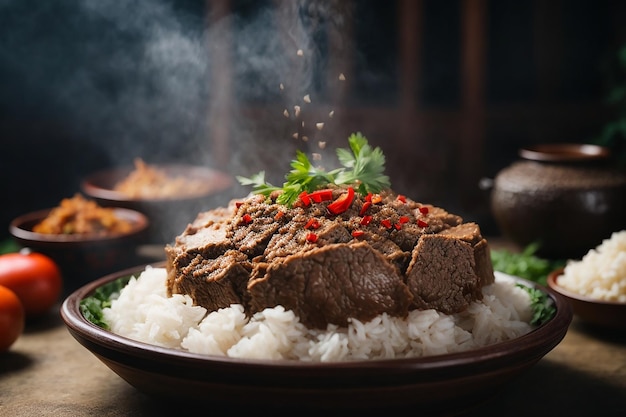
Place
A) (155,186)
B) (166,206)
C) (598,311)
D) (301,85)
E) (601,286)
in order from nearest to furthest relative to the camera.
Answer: (598,311) → (601,286) → (166,206) → (155,186) → (301,85)

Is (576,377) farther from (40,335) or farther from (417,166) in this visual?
(417,166)

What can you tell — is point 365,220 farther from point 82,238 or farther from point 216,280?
point 82,238

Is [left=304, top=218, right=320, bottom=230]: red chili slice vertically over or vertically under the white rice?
over

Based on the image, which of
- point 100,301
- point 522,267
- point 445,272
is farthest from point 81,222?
point 445,272

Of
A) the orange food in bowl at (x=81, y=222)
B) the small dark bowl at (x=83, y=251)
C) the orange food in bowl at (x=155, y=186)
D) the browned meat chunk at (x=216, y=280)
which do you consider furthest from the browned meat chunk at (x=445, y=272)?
the orange food in bowl at (x=155, y=186)

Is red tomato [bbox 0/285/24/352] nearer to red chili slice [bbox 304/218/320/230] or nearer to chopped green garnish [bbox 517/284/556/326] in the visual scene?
red chili slice [bbox 304/218/320/230]

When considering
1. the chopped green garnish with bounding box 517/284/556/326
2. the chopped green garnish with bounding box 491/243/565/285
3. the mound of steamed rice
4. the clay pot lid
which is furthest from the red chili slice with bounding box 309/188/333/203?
the clay pot lid

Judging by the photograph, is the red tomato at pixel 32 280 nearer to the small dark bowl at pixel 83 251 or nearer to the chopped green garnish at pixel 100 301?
the small dark bowl at pixel 83 251
